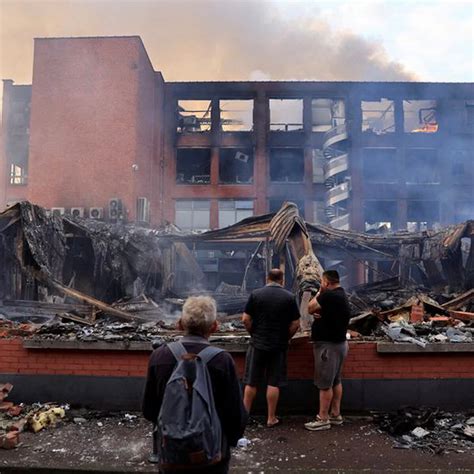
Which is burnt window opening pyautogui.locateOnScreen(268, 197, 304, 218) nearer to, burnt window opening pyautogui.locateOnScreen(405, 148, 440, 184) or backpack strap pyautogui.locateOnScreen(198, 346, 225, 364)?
burnt window opening pyautogui.locateOnScreen(405, 148, 440, 184)

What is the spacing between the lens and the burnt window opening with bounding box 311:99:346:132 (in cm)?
3131

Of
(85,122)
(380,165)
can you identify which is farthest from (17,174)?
(380,165)

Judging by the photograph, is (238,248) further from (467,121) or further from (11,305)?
(467,121)

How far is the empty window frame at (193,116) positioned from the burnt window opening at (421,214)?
14683 mm

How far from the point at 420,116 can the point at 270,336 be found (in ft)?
101

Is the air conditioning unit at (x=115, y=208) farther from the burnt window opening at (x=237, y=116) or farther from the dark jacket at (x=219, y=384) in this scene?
the dark jacket at (x=219, y=384)

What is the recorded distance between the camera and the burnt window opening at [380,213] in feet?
98.5

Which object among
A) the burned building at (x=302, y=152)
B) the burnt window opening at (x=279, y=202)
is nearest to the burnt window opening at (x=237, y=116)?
the burned building at (x=302, y=152)

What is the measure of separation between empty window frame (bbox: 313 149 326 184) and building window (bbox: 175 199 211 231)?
741 cm

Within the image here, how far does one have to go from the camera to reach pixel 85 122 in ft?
83.1

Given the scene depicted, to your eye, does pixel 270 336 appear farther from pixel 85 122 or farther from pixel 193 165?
pixel 193 165

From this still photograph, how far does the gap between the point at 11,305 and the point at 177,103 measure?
2504 centimetres

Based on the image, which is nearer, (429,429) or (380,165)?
(429,429)

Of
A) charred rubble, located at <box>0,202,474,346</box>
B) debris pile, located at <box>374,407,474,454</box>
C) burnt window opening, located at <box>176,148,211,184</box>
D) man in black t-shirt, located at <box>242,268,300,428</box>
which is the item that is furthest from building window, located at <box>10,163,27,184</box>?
debris pile, located at <box>374,407,474,454</box>
